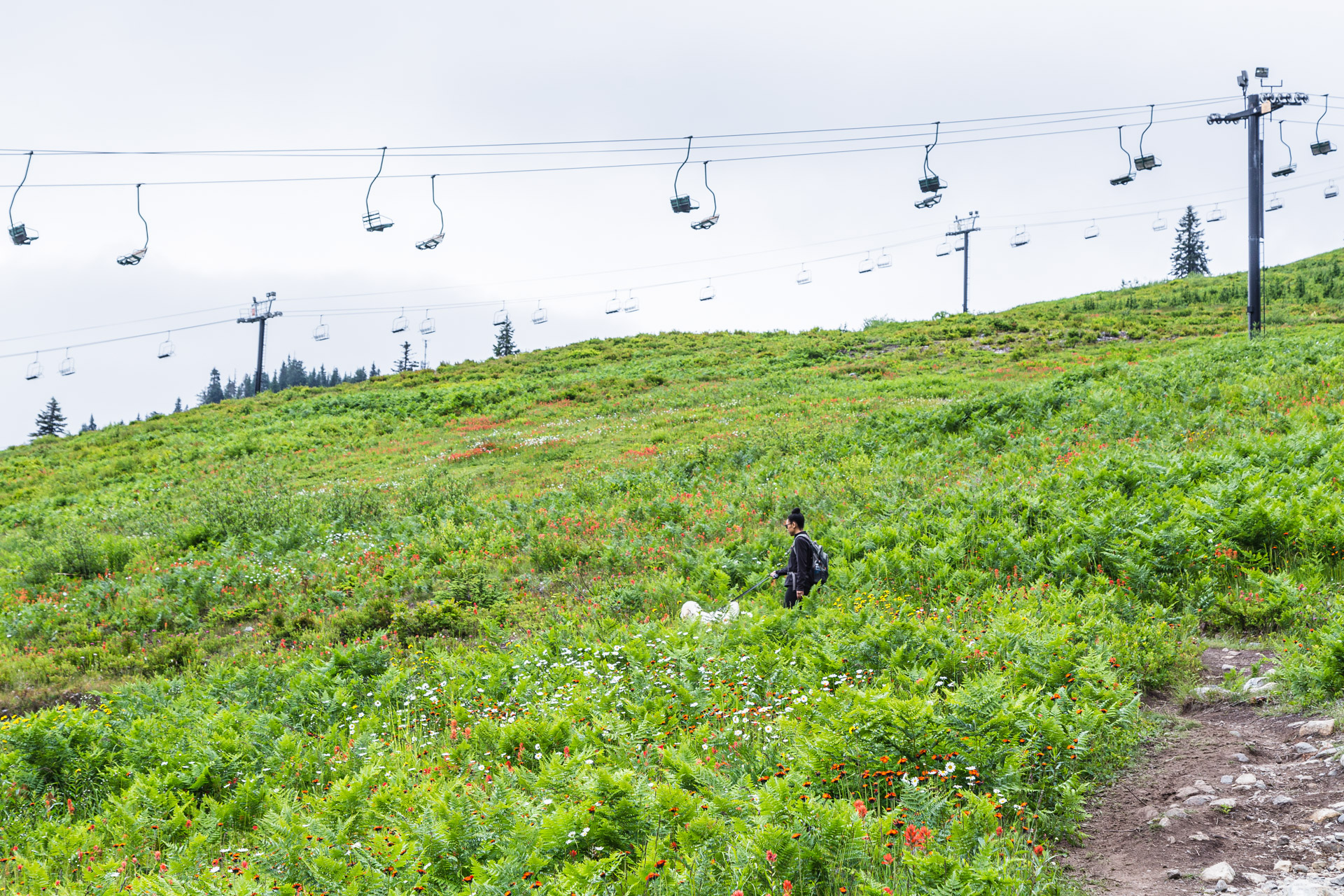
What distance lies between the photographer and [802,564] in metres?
11.1

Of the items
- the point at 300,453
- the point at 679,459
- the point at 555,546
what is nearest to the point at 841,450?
the point at 679,459

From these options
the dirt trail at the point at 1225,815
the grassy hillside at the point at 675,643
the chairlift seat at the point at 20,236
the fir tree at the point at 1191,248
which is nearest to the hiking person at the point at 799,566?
the grassy hillside at the point at 675,643

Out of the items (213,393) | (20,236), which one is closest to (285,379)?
(213,393)

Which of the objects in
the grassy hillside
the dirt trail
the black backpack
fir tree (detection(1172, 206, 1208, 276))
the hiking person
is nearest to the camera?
the dirt trail

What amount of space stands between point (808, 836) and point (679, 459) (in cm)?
1781

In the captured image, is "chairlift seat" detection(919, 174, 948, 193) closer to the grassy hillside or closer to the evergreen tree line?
the grassy hillside

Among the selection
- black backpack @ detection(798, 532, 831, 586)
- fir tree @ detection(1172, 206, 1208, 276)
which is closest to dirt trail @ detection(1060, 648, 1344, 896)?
black backpack @ detection(798, 532, 831, 586)

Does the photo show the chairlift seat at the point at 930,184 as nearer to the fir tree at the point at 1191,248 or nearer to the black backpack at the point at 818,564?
the black backpack at the point at 818,564

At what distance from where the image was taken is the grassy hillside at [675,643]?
5.05 m

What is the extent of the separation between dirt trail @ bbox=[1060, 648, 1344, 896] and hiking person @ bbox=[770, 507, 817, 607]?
197 inches

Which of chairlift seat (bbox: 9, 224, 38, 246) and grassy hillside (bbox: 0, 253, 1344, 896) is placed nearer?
grassy hillside (bbox: 0, 253, 1344, 896)

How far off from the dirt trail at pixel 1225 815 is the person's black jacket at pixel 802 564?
5.02 meters

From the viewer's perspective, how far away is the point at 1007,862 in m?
4.15

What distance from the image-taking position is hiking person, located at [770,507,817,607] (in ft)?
36.0
